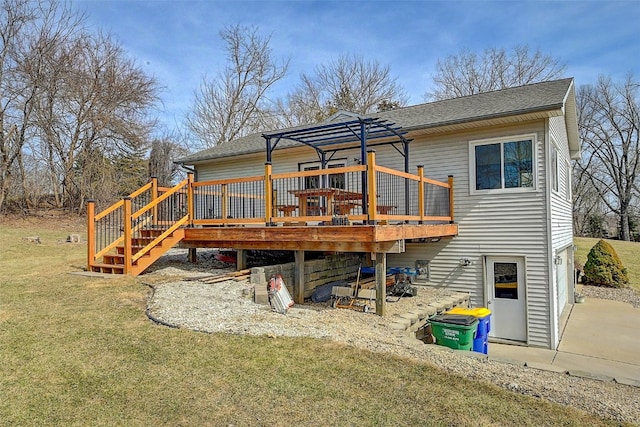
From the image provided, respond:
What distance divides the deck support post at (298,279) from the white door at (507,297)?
14.3 ft

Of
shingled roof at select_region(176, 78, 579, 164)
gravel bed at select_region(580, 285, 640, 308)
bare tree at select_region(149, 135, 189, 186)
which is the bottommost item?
gravel bed at select_region(580, 285, 640, 308)

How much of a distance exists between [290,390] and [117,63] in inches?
849

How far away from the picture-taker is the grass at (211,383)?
3086mm

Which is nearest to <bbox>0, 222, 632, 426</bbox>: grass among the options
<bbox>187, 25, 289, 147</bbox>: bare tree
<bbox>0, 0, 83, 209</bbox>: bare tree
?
<bbox>0, 0, 83, 209</bbox>: bare tree

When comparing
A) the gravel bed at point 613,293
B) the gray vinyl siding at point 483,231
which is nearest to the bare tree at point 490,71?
the gravel bed at point 613,293

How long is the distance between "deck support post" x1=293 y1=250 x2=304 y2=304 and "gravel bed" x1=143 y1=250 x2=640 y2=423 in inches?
15.6

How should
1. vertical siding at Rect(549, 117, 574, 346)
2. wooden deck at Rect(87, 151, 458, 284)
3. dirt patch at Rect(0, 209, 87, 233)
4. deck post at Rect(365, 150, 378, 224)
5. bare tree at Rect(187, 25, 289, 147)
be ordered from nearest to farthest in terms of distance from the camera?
1. deck post at Rect(365, 150, 378, 224)
2. wooden deck at Rect(87, 151, 458, 284)
3. vertical siding at Rect(549, 117, 574, 346)
4. dirt patch at Rect(0, 209, 87, 233)
5. bare tree at Rect(187, 25, 289, 147)

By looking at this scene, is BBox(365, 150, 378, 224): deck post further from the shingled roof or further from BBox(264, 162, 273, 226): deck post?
the shingled roof

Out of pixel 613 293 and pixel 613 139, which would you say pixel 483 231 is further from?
pixel 613 139

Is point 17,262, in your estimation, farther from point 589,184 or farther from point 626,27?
point 589,184

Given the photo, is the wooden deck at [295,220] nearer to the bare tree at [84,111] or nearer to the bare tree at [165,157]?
the bare tree at [84,111]

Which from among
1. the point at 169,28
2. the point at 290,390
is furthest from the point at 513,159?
the point at 169,28

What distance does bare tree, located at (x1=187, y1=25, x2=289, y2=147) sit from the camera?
90.0 feet

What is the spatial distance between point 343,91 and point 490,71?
9.86 meters
